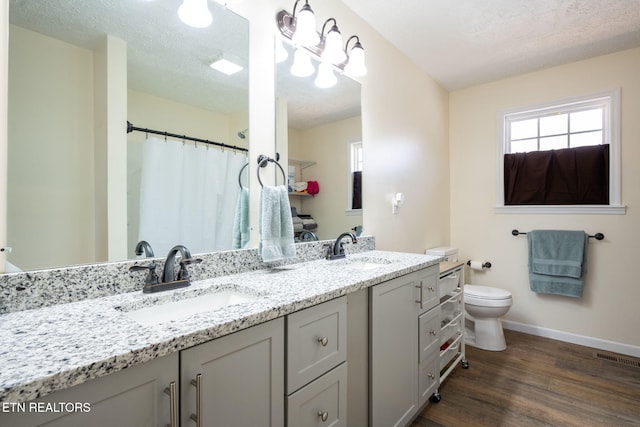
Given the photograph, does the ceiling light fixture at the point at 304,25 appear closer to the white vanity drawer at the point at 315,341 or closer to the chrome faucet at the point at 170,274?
the chrome faucet at the point at 170,274

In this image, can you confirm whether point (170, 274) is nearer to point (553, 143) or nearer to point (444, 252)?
point (444, 252)

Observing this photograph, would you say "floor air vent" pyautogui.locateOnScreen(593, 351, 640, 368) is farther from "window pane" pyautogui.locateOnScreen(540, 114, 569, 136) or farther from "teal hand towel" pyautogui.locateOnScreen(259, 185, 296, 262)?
"teal hand towel" pyautogui.locateOnScreen(259, 185, 296, 262)

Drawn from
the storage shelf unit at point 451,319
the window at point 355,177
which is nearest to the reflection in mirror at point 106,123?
the window at point 355,177

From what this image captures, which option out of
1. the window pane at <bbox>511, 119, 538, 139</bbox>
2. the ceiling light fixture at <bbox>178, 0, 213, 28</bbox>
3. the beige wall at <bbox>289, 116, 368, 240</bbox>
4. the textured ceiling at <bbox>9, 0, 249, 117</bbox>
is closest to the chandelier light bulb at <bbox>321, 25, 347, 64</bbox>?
the beige wall at <bbox>289, 116, 368, 240</bbox>

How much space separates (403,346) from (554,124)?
2.65m

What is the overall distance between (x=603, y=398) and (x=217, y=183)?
2.60m

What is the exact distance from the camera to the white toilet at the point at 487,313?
8.32ft

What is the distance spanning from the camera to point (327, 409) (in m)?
1.07

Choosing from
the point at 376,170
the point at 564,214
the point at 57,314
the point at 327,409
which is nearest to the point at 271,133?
the point at 376,170

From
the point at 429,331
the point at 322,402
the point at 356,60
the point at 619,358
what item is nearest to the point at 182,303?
the point at 322,402

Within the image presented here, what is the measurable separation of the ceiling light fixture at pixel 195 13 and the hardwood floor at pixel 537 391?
2251mm

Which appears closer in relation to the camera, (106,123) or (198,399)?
(198,399)

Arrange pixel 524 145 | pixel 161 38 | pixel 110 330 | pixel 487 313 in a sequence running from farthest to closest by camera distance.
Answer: pixel 524 145, pixel 487 313, pixel 161 38, pixel 110 330

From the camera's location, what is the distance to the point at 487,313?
2.55 metres
